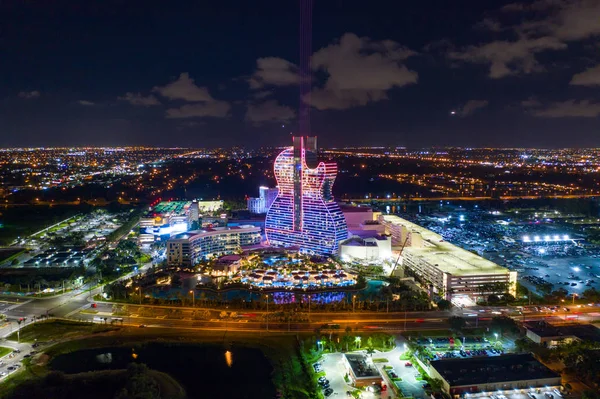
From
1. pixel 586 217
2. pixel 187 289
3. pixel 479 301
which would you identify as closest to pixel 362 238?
pixel 479 301

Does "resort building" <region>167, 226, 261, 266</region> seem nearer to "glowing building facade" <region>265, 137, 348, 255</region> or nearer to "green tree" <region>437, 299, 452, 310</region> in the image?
"glowing building facade" <region>265, 137, 348, 255</region>

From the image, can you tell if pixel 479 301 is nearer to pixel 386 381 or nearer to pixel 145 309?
pixel 386 381

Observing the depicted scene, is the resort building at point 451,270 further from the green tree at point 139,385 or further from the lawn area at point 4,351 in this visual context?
the lawn area at point 4,351

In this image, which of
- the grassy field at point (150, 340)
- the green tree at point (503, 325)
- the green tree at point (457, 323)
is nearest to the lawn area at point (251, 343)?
the grassy field at point (150, 340)

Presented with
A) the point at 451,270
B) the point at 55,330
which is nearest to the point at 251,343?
the point at 55,330

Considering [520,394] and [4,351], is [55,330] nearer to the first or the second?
[4,351]
